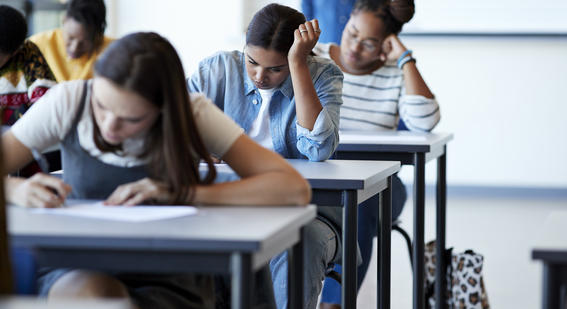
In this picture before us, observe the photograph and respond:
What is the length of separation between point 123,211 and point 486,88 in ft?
→ 15.5

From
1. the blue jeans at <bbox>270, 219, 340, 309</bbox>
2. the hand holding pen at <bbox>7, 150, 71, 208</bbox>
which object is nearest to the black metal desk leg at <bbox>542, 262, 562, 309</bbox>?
the hand holding pen at <bbox>7, 150, 71, 208</bbox>

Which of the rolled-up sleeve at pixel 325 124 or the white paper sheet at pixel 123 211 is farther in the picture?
the rolled-up sleeve at pixel 325 124

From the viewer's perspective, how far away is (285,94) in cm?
251

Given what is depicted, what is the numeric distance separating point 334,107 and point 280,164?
2.92 feet

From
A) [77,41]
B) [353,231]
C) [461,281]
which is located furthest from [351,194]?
[77,41]

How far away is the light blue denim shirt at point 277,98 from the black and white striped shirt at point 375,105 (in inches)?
29.0

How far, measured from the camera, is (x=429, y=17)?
5785 millimetres

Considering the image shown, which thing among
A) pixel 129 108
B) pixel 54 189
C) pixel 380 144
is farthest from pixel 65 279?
pixel 380 144

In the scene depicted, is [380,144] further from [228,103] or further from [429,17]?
[429,17]

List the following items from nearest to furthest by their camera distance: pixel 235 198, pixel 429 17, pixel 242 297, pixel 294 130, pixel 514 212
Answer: pixel 242 297 < pixel 235 198 < pixel 294 130 < pixel 514 212 < pixel 429 17

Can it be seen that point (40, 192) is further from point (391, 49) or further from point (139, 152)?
point (391, 49)

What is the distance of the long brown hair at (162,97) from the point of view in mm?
1565

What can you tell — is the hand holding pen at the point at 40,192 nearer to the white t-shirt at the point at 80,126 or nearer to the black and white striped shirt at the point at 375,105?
the white t-shirt at the point at 80,126

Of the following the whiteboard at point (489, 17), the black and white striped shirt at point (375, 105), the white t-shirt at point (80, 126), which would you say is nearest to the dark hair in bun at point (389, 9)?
the black and white striped shirt at point (375, 105)
